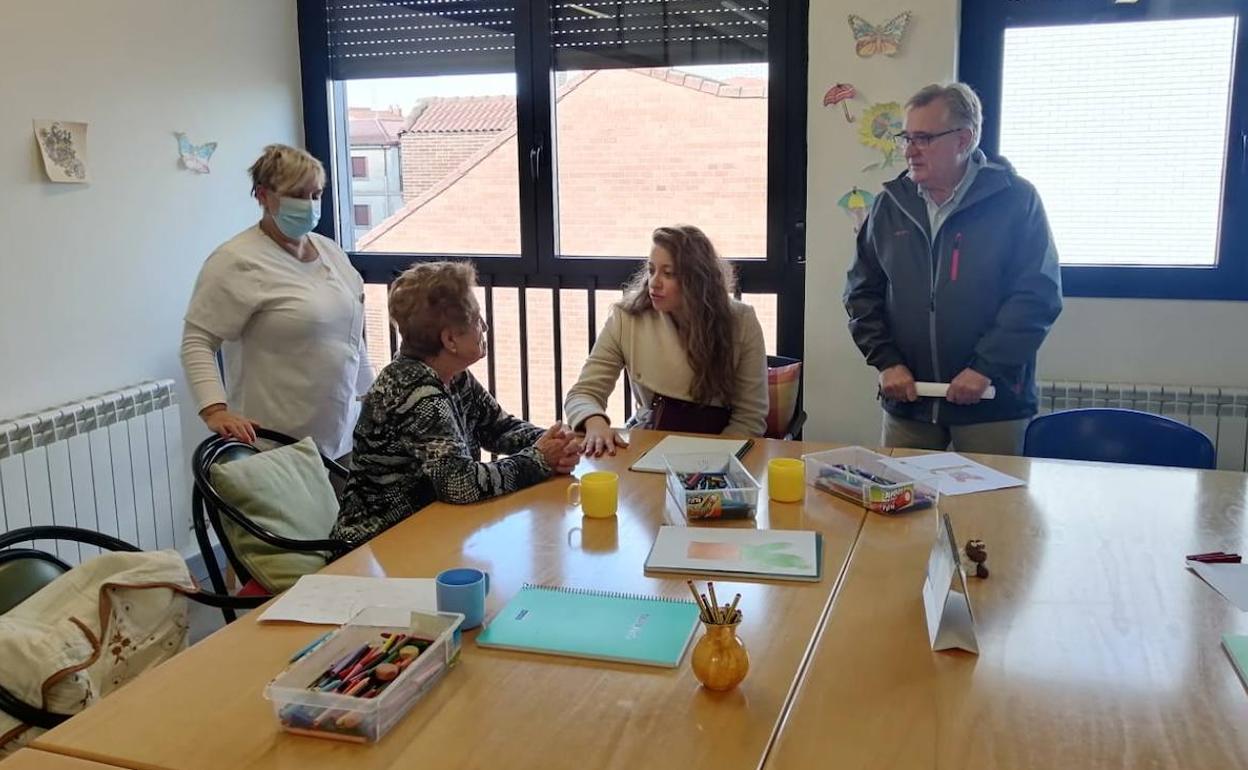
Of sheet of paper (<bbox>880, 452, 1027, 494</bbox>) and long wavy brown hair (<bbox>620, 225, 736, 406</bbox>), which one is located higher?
long wavy brown hair (<bbox>620, 225, 736, 406</bbox>)

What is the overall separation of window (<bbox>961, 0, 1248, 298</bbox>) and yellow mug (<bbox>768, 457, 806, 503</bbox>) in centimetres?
160

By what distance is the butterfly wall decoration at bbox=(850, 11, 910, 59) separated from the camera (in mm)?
3062

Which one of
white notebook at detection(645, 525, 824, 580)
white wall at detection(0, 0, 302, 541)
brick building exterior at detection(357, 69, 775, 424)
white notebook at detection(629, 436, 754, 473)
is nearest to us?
white notebook at detection(645, 525, 824, 580)

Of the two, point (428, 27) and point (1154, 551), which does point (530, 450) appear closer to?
point (1154, 551)

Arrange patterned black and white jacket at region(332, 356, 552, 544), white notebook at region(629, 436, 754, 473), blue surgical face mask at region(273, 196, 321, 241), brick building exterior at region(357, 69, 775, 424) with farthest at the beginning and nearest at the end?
brick building exterior at region(357, 69, 775, 424)
blue surgical face mask at region(273, 196, 321, 241)
white notebook at region(629, 436, 754, 473)
patterned black and white jacket at region(332, 356, 552, 544)

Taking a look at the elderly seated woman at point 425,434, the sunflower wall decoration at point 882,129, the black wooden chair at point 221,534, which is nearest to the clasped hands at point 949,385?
the sunflower wall decoration at point 882,129

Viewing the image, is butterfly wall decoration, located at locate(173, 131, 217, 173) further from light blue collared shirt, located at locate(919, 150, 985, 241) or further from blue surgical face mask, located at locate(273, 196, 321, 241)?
light blue collared shirt, located at locate(919, 150, 985, 241)

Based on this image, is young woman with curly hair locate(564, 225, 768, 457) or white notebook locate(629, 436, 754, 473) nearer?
white notebook locate(629, 436, 754, 473)

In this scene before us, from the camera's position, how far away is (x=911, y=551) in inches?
68.8

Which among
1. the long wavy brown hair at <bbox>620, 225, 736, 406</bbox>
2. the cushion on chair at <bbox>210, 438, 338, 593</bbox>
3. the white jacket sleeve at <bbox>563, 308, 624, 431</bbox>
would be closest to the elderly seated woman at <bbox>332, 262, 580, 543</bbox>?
the cushion on chair at <bbox>210, 438, 338, 593</bbox>

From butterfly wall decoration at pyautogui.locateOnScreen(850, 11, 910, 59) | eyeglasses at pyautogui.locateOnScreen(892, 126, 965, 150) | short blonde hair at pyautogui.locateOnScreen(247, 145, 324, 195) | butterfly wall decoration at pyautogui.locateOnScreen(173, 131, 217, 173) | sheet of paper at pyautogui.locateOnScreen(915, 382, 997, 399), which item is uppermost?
butterfly wall decoration at pyautogui.locateOnScreen(850, 11, 910, 59)

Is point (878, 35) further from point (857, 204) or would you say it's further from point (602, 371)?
point (602, 371)

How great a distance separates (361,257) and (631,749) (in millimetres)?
3196

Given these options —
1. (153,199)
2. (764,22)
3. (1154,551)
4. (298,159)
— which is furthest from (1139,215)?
(153,199)
